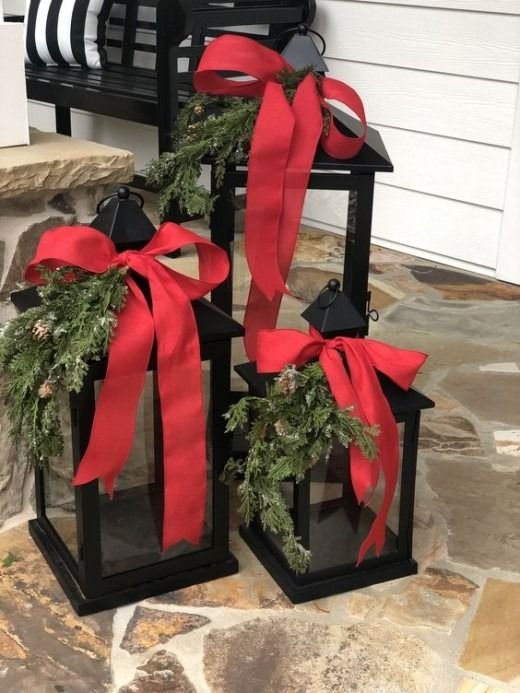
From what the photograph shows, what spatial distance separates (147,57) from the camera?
160 inches

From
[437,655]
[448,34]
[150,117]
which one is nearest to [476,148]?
[448,34]

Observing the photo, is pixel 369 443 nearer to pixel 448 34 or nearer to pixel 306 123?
pixel 306 123

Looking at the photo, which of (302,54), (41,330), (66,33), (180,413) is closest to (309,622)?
(180,413)

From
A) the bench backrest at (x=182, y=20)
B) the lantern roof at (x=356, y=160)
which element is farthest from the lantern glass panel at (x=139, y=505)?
the bench backrest at (x=182, y=20)

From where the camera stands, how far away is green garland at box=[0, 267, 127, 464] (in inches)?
53.1

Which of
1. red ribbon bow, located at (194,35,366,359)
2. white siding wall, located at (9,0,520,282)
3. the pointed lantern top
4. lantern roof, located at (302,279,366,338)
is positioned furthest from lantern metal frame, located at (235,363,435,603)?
white siding wall, located at (9,0,520,282)

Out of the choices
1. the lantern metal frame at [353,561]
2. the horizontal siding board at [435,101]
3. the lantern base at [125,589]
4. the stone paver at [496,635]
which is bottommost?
the stone paver at [496,635]

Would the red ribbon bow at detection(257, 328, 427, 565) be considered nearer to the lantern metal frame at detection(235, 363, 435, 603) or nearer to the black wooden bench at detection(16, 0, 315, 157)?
the lantern metal frame at detection(235, 363, 435, 603)

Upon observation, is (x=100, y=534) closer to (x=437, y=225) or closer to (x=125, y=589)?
(x=125, y=589)

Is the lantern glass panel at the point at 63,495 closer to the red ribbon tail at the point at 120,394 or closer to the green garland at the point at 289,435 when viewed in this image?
the red ribbon tail at the point at 120,394

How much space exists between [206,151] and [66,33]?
225 centimetres

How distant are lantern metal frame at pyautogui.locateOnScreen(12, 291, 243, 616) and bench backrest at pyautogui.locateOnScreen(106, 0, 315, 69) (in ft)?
4.88

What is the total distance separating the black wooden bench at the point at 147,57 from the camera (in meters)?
2.84

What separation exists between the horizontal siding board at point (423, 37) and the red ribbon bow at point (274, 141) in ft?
5.04
